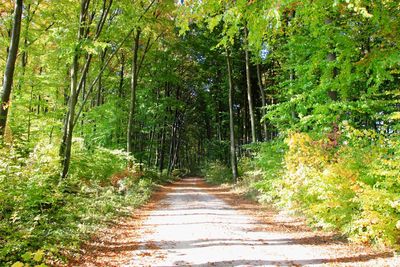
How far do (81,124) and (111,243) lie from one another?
16.6 metres

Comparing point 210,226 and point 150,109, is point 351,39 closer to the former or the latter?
point 210,226

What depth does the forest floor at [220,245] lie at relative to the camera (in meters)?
6.64

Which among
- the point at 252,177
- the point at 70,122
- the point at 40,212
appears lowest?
the point at 252,177

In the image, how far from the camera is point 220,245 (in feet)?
25.5

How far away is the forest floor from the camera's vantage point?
→ 6.64 metres

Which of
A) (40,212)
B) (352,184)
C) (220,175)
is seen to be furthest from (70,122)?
(220,175)

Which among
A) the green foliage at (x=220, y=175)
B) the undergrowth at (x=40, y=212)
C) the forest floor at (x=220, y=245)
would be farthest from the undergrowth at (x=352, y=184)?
the green foliage at (x=220, y=175)

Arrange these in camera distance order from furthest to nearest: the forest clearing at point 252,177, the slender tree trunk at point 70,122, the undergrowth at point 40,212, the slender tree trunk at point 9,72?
the slender tree trunk at point 70,122, the slender tree trunk at point 9,72, the forest clearing at point 252,177, the undergrowth at point 40,212

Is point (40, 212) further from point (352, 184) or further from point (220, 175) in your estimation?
point (220, 175)

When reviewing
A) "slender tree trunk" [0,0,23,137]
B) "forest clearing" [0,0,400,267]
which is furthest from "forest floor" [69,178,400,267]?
"slender tree trunk" [0,0,23,137]

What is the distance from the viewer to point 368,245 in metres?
7.47

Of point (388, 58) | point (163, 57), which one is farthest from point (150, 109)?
point (388, 58)

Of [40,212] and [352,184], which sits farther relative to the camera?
[40,212]

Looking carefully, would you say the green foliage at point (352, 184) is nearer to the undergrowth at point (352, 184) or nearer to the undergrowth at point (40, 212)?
the undergrowth at point (352, 184)
